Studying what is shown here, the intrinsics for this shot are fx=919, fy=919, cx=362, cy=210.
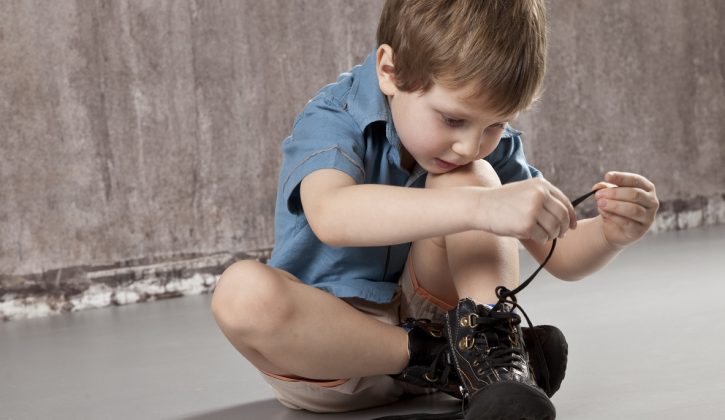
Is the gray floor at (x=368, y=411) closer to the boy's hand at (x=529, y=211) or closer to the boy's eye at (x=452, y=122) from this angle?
the boy's hand at (x=529, y=211)

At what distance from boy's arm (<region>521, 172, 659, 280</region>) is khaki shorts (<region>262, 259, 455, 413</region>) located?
7.1 inches

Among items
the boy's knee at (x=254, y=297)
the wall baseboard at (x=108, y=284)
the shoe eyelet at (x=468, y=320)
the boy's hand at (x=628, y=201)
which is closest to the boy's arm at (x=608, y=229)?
the boy's hand at (x=628, y=201)

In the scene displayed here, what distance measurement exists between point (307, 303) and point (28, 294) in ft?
5.94

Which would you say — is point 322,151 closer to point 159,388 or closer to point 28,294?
point 159,388

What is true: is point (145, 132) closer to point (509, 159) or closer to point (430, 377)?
point (509, 159)

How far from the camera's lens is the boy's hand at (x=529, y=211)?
97 cm

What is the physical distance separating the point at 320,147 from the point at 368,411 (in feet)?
1.25

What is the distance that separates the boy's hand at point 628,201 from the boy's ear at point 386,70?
308 mm

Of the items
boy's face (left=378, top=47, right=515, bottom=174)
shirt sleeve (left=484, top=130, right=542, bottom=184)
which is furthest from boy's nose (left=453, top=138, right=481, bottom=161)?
shirt sleeve (left=484, top=130, right=542, bottom=184)

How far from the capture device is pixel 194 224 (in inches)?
116

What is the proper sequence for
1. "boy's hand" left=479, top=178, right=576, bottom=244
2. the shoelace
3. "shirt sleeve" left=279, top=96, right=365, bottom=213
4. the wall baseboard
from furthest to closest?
the wall baseboard < "shirt sleeve" left=279, top=96, right=365, bottom=213 < the shoelace < "boy's hand" left=479, top=178, right=576, bottom=244

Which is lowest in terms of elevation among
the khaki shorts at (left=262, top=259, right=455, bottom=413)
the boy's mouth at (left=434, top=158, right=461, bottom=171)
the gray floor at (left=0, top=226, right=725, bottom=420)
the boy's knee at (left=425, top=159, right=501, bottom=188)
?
the gray floor at (left=0, top=226, right=725, bottom=420)

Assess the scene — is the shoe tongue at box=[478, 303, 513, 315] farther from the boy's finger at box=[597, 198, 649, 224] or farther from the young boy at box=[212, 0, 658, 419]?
the boy's finger at box=[597, 198, 649, 224]

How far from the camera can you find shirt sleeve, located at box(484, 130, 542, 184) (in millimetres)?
1420
